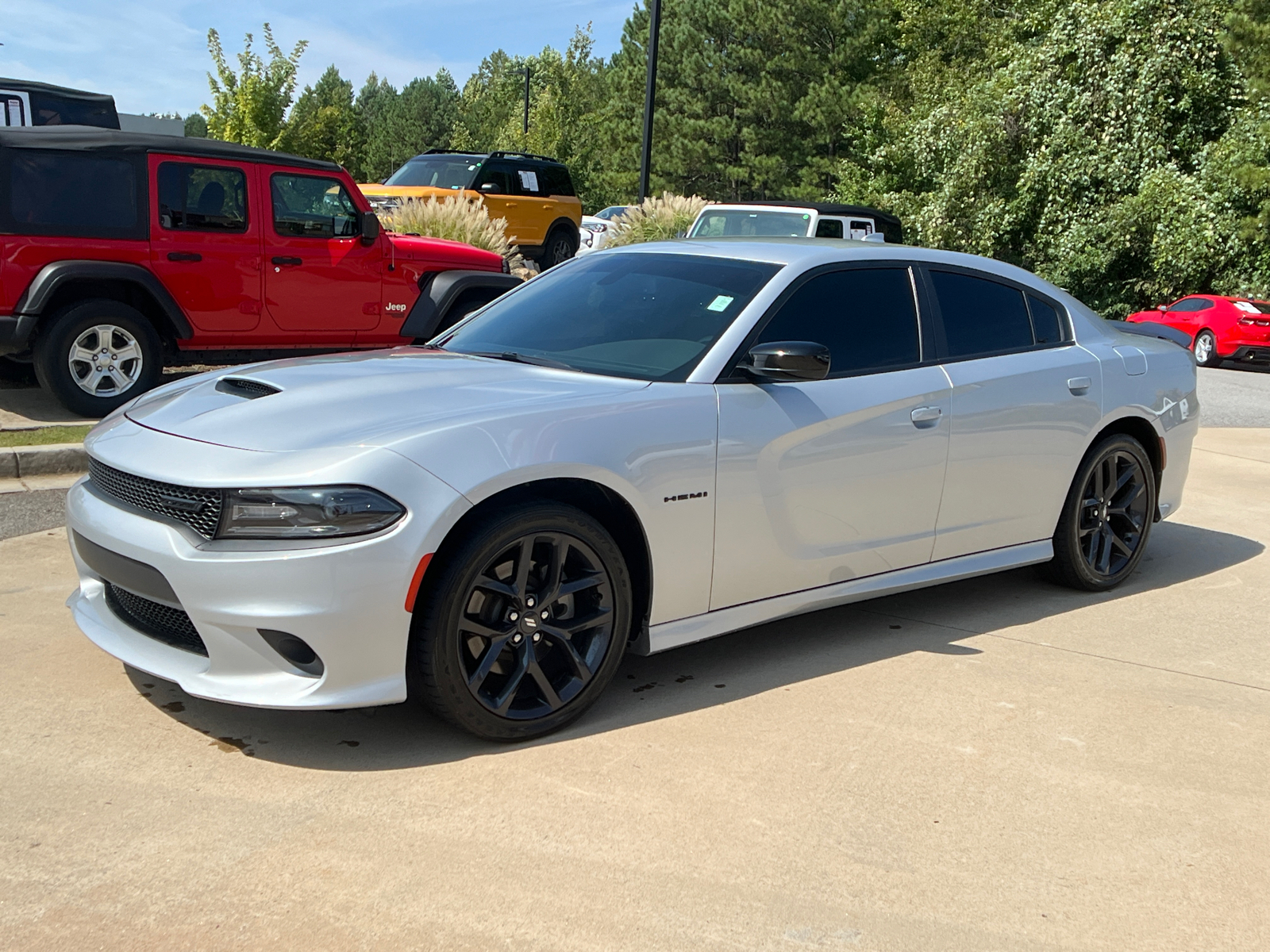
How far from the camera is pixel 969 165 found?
91.6ft

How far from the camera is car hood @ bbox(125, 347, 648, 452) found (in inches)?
142

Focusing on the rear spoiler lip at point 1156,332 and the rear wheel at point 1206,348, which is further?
the rear wheel at point 1206,348

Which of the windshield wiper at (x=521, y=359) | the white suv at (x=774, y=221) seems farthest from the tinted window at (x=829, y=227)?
the windshield wiper at (x=521, y=359)

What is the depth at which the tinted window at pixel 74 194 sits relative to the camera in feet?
27.0

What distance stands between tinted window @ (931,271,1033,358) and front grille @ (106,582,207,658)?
306 cm

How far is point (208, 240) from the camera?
9.04 m

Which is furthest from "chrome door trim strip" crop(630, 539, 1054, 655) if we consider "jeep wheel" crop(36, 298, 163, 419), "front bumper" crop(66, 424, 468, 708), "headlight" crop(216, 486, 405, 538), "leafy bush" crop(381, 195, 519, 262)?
"leafy bush" crop(381, 195, 519, 262)

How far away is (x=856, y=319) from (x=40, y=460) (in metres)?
4.84

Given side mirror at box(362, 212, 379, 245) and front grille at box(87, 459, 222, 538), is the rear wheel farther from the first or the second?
front grille at box(87, 459, 222, 538)

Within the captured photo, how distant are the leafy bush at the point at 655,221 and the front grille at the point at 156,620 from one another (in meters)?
15.2

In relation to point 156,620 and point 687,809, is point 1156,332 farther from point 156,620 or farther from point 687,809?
point 156,620

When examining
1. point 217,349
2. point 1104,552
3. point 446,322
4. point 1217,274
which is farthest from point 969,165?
point 1104,552

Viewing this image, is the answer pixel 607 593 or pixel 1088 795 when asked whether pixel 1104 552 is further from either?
pixel 607 593

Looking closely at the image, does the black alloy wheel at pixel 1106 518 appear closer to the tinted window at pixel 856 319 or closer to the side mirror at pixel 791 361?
the tinted window at pixel 856 319
